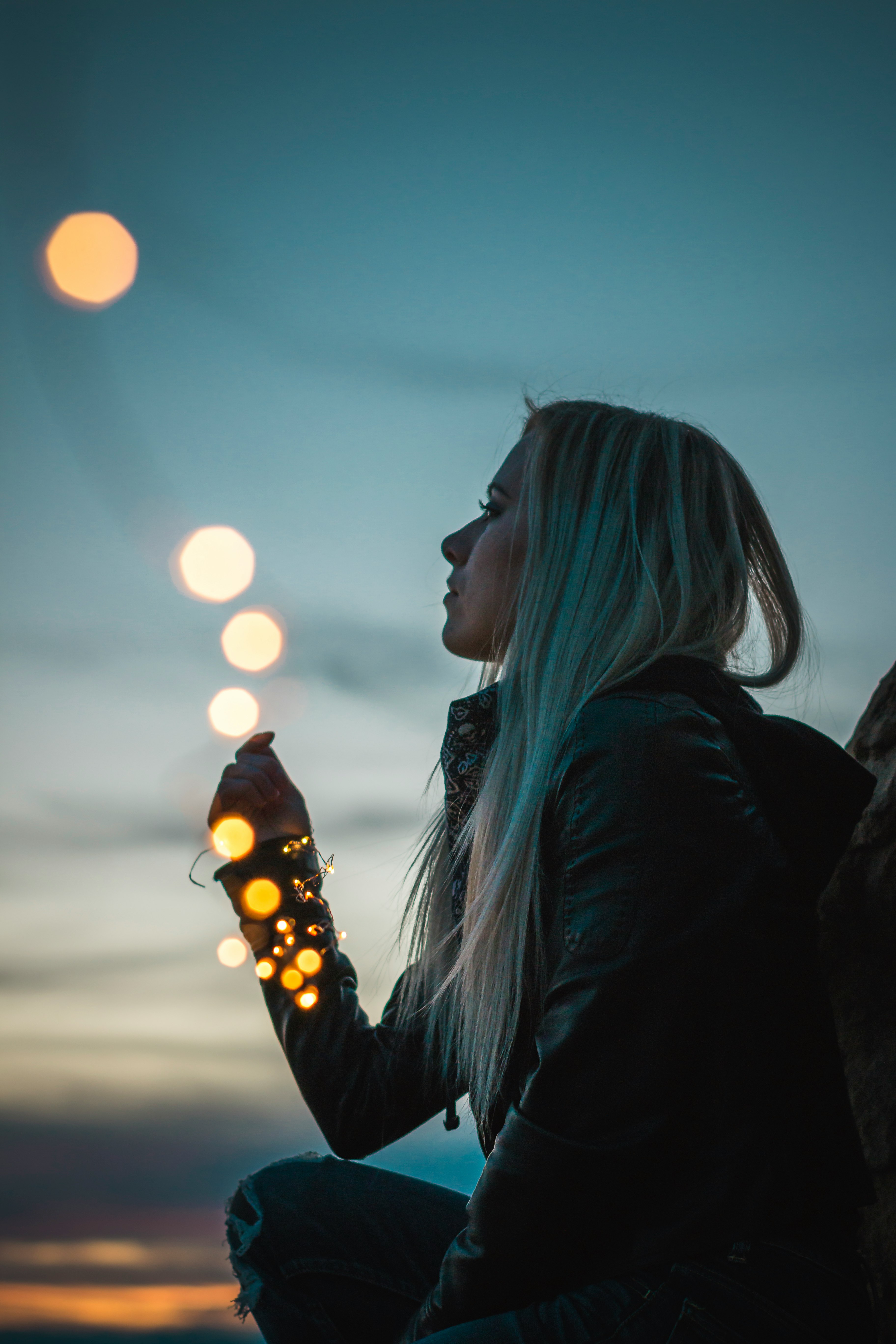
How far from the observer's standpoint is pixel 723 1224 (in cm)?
117

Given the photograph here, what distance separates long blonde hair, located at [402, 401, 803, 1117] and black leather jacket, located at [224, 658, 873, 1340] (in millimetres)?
186

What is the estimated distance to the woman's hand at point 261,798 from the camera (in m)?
2.39

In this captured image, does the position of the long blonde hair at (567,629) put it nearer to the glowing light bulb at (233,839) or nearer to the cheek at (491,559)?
the cheek at (491,559)

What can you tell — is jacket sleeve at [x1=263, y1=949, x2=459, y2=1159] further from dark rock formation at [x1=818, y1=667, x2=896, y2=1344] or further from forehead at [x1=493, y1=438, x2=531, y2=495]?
forehead at [x1=493, y1=438, x2=531, y2=495]

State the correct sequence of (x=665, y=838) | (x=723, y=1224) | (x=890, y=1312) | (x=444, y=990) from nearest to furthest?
(x=723, y=1224) → (x=665, y=838) → (x=890, y=1312) → (x=444, y=990)

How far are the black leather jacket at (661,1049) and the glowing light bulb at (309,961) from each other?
0.88 metres

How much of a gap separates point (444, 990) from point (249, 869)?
63cm

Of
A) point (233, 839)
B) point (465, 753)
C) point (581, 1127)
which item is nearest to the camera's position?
point (581, 1127)

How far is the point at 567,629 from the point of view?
1.82 m

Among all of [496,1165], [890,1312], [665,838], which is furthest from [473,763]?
[890,1312]

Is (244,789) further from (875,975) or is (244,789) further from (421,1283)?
(875,975)

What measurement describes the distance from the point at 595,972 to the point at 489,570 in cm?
110

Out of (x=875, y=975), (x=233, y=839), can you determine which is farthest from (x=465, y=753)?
(x=875, y=975)

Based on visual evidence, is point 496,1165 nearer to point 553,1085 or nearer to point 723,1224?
point 553,1085
